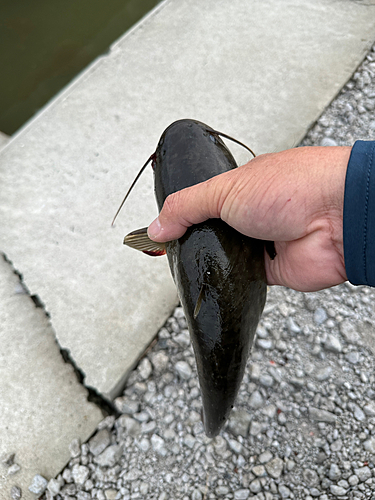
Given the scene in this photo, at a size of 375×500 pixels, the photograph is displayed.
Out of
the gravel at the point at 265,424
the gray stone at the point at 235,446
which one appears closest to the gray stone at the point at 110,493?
the gravel at the point at 265,424

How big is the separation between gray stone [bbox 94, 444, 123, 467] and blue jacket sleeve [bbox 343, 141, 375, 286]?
4.76 feet

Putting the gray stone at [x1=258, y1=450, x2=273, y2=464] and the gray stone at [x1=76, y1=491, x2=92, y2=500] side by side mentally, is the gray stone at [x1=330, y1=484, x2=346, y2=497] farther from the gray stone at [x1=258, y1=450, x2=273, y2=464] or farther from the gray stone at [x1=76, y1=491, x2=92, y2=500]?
the gray stone at [x1=76, y1=491, x2=92, y2=500]

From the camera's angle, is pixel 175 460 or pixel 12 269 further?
pixel 12 269

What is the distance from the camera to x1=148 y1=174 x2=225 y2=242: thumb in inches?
58.1

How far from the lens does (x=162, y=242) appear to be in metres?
1.72

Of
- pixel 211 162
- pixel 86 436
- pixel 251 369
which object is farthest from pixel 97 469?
pixel 211 162

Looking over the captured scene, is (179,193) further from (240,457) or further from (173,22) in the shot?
(173,22)

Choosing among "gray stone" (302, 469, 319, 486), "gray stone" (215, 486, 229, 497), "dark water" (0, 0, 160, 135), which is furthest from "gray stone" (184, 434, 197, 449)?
"dark water" (0, 0, 160, 135)

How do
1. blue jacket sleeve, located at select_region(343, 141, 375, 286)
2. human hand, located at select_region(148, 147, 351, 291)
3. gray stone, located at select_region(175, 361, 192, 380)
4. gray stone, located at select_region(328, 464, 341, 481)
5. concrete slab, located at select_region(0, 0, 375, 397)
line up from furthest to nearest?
concrete slab, located at select_region(0, 0, 375, 397) → gray stone, located at select_region(175, 361, 192, 380) → gray stone, located at select_region(328, 464, 341, 481) → human hand, located at select_region(148, 147, 351, 291) → blue jacket sleeve, located at select_region(343, 141, 375, 286)

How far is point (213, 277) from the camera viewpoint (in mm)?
1493

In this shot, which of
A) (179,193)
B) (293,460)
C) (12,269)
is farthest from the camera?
(12,269)

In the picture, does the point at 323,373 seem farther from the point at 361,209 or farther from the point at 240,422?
the point at 361,209

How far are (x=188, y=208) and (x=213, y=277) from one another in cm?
26

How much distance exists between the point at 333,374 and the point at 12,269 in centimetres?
194
